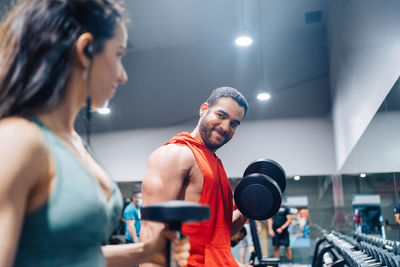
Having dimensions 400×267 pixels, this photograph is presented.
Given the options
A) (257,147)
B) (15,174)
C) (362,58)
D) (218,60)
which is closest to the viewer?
(15,174)

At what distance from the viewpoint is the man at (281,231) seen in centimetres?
721

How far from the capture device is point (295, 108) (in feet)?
25.1

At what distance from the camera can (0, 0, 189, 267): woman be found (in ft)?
2.10

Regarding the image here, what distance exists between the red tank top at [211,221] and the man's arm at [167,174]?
0.07m

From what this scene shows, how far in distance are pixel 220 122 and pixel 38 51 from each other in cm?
136

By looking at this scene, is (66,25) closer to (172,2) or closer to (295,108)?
(172,2)

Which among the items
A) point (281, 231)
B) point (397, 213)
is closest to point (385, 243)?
point (397, 213)

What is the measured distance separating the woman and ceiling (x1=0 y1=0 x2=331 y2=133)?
18.8ft

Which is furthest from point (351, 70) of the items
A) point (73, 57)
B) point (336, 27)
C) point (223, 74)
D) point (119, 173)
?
point (119, 173)

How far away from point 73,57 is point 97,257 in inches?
16.8

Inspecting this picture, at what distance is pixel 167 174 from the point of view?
1737 mm

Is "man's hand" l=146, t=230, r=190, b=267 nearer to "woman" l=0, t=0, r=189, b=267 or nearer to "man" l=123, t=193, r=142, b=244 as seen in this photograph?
"woman" l=0, t=0, r=189, b=267

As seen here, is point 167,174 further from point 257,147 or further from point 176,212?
point 257,147

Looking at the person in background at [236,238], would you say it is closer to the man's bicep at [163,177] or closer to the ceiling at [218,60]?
the man's bicep at [163,177]
